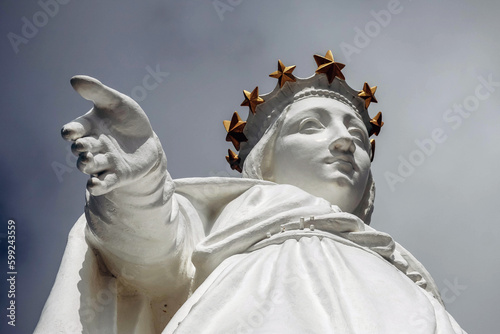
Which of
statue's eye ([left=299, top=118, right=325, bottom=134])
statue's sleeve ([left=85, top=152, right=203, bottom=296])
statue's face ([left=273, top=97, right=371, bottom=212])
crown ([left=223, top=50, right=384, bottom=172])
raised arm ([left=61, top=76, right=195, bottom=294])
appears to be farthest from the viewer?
crown ([left=223, top=50, right=384, bottom=172])

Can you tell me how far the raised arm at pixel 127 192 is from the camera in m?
4.35

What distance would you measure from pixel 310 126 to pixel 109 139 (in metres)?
2.78

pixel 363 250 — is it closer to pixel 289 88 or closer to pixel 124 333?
pixel 124 333

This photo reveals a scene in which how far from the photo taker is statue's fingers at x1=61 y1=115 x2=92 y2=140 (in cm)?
424

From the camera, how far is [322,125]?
272 inches

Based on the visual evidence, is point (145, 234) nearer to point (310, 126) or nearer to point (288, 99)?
point (310, 126)

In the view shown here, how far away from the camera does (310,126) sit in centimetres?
695

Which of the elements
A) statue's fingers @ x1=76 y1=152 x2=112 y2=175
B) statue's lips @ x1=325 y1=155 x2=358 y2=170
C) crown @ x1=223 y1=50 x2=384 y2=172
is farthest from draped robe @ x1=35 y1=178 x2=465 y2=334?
crown @ x1=223 y1=50 x2=384 y2=172

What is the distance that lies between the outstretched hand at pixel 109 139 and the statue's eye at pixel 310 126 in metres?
2.35

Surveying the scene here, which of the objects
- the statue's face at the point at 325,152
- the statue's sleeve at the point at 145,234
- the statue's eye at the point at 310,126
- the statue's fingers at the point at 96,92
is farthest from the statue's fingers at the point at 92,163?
the statue's eye at the point at 310,126

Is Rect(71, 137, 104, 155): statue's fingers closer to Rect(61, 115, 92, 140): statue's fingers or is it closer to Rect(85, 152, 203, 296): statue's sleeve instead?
Rect(61, 115, 92, 140): statue's fingers

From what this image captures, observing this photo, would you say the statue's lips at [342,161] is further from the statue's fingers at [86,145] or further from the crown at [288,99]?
the statue's fingers at [86,145]

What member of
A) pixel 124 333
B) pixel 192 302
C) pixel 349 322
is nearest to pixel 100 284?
pixel 124 333

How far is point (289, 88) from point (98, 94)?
3370mm
